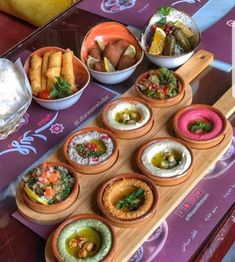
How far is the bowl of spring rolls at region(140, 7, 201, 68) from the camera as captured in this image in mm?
1541

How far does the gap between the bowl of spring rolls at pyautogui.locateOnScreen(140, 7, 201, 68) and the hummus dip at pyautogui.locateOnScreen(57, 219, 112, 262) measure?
0.64 metres

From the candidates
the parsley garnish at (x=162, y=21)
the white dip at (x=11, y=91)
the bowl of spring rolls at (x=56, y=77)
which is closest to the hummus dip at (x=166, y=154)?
the bowl of spring rolls at (x=56, y=77)

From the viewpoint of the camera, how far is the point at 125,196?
116cm

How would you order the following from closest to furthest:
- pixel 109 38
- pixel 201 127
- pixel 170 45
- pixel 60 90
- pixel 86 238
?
1. pixel 86 238
2. pixel 201 127
3. pixel 60 90
4. pixel 170 45
5. pixel 109 38

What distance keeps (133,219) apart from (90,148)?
253 mm

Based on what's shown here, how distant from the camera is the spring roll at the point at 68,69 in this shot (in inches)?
57.1

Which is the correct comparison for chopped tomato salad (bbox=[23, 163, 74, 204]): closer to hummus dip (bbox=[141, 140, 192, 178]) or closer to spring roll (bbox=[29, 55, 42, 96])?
hummus dip (bbox=[141, 140, 192, 178])

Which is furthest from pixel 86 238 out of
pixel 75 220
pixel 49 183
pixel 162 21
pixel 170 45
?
pixel 162 21

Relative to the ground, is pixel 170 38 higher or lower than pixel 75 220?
higher

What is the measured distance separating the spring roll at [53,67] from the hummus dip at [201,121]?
385mm

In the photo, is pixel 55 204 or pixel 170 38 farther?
pixel 170 38

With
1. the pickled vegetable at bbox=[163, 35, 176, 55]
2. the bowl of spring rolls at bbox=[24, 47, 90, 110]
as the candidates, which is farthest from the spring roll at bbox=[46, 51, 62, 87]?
the pickled vegetable at bbox=[163, 35, 176, 55]

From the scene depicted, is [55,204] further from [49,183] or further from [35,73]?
[35,73]

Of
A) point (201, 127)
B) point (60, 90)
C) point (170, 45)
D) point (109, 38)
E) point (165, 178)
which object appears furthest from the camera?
point (109, 38)
